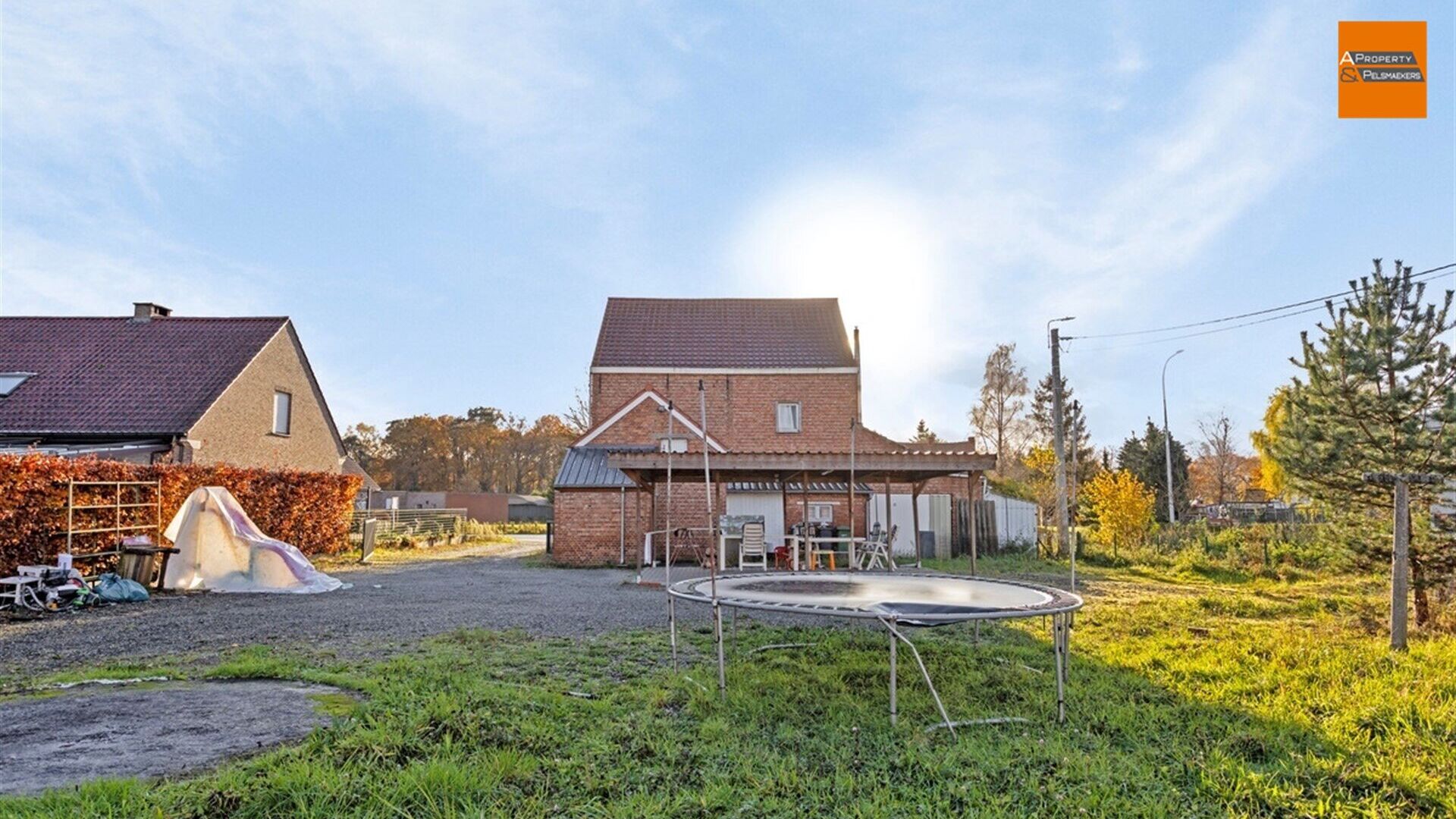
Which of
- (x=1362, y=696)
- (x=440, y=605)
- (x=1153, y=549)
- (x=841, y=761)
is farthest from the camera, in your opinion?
(x=1153, y=549)

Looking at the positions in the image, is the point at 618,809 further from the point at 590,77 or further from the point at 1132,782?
the point at 590,77

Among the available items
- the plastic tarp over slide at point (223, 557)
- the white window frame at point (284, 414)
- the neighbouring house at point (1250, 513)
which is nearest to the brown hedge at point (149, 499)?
the plastic tarp over slide at point (223, 557)

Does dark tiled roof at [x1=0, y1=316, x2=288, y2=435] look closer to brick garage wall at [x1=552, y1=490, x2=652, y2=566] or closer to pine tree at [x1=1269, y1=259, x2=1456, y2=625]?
brick garage wall at [x1=552, y1=490, x2=652, y2=566]

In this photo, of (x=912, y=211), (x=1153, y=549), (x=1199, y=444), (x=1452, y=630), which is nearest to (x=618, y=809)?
(x=1452, y=630)

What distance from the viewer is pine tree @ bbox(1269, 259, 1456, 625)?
828cm

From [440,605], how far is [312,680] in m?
5.25

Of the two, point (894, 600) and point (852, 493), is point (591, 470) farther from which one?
point (894, 600)

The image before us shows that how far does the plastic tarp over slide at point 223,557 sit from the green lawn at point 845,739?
250 inches

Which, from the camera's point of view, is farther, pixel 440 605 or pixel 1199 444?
pixel 1199 444

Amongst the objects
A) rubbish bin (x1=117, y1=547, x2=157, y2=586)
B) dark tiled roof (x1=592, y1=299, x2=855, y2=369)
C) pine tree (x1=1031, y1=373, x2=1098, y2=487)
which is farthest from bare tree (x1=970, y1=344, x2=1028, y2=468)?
rubbish bin (x1=117, y1=547, x2=157, y2=586)

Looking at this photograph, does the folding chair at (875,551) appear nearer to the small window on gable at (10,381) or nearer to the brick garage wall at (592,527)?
the brick garage wall at (592,527)

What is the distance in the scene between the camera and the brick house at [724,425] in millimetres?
18438

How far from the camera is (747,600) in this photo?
18.0 ft

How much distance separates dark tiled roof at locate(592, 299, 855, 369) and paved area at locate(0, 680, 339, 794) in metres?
18.3
